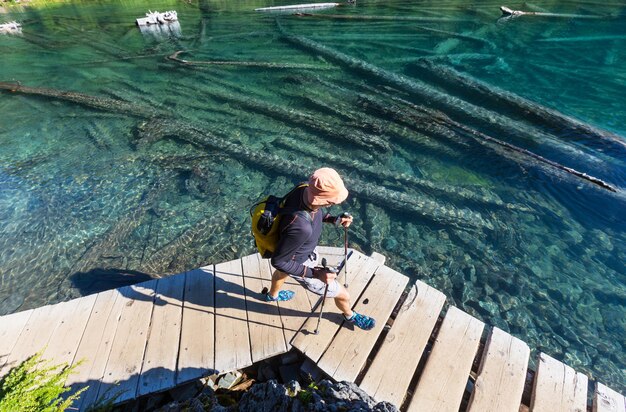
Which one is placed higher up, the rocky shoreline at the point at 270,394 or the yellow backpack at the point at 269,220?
the yellow backpack at the point at 269,220

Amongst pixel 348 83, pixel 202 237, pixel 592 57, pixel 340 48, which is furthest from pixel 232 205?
pixel 592 57

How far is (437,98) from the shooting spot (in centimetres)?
1689

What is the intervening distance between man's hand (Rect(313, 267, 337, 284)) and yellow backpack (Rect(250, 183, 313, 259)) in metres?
0.75

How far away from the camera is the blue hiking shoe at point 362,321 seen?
18.3ft

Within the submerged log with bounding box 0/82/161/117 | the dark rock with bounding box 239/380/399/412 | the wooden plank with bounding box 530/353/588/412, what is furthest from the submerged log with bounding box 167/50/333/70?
the dark rock with bounding box 239/380/399/412

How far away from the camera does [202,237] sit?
32.7 feet

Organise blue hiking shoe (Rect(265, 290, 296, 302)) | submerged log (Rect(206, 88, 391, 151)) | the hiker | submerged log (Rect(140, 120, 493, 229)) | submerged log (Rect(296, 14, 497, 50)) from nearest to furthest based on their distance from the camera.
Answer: the hiker, blue hiking shoe (Rect(265, 290, 296, 302)), submerged log (Rect(140, 120, 493, 229)), submerged log (Rect(206, 88, 391, 151)), submerged log (Rect(296, 14, 497, 50))

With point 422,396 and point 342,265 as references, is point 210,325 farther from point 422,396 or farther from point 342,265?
point 422,396

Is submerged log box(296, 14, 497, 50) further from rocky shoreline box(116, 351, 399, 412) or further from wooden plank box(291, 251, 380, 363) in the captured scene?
rocky shoreline box(116, 351, 399, 412)

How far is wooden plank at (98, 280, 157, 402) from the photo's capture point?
4.89m

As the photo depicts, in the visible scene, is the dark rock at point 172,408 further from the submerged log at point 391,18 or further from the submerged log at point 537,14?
the submerged log at point 537,14

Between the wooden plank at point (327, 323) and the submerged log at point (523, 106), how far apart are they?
45.6 feet

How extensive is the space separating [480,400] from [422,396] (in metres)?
0.88

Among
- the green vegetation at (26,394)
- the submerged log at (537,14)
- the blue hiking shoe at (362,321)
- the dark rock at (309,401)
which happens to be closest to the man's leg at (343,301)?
the blue hiking shoe at (362,321)
